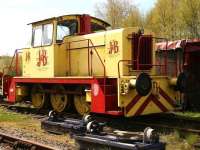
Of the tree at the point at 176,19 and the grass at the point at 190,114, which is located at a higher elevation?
the tree at the point at 176,19

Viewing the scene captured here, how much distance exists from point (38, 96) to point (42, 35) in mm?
2348

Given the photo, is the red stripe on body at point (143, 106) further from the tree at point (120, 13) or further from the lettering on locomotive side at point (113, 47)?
the tree at point (120, 13)

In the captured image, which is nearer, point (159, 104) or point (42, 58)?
point (159, 104)

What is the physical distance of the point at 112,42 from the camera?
480 inches

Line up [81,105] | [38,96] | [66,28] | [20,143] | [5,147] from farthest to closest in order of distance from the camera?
1. [38,96]
2. [66,28]
3. [81,105]
4. [5,147]
5. [20,143]

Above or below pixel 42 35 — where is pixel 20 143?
below

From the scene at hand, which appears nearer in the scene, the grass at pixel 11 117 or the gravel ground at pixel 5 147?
the gravel ground at pixel 5 147

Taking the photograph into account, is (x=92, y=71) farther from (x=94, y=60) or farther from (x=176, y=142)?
(x=176, y=142)

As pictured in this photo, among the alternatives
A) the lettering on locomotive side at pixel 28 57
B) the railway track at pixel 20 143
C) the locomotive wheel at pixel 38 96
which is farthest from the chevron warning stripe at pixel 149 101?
the lettering on locomotive side at pixel 28 57

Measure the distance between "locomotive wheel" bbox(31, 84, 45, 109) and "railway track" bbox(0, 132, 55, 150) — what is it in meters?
5.01

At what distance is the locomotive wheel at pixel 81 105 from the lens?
12.8 m

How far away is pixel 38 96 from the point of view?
50.3 feet

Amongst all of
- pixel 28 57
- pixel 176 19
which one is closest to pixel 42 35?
pixel 28 57

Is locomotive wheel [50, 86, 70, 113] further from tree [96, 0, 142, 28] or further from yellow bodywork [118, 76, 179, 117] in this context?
tree [96, 0, 142, 28]
